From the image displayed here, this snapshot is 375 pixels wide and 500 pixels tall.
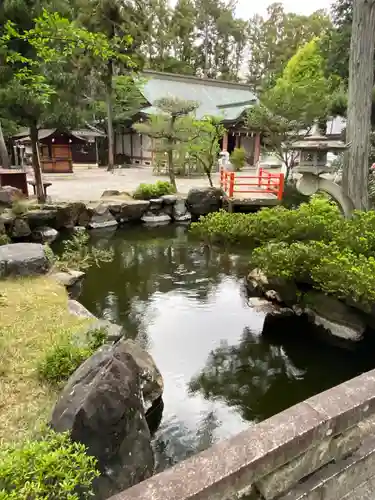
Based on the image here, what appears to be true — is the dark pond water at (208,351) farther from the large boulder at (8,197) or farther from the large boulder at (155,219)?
the large boulder at (155,219)

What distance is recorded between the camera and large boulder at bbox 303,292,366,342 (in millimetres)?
6191

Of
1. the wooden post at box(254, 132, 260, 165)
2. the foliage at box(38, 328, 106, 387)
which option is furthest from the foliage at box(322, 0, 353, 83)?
the foliage at box(38, 328, 106, 387)

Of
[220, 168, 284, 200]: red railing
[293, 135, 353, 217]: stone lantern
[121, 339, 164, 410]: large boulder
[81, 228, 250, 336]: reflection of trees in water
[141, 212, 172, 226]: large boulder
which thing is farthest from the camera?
[141, 212, 172, 226]: large boulder

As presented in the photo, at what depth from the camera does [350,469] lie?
202cm

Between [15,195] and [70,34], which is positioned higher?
[70,34]

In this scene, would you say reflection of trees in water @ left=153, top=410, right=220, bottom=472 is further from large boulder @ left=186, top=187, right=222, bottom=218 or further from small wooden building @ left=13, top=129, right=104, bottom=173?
small wooden building @ left=13, top=129, right=104, bottom=173

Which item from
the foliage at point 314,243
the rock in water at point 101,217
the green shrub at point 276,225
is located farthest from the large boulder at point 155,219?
the foliage at point 314,243

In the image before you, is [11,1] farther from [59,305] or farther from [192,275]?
[59,305]

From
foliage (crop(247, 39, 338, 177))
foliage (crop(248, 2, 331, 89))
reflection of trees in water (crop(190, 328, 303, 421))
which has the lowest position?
reflection of trees in water (crop(190, 328, 303, 421))

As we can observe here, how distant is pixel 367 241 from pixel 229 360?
281 centimetres

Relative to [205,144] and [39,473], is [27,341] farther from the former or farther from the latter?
[205,144]

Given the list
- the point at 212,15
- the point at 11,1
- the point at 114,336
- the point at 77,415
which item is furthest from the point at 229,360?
the point at 212,15

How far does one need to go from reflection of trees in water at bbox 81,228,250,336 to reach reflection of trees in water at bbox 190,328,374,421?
1700 millimetres

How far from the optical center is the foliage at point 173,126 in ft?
52.3
